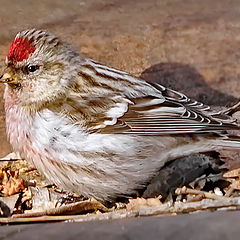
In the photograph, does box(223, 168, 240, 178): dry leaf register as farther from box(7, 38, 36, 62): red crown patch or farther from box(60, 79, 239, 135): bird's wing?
box(7, 38, 36, 62): red crown patch

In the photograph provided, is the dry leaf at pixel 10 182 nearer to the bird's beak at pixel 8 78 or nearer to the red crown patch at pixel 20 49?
the bird's beak at pixel 8 78

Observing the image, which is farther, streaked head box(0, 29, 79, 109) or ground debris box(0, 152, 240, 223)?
streaked head box(0, 29, 79, 109)

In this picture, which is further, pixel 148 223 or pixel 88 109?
pixel 88 109

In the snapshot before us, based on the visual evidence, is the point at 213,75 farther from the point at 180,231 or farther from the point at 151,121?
the point at 180,231

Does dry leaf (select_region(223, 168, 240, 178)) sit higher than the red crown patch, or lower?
lower

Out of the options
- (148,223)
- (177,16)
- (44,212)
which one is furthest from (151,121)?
(148,223)

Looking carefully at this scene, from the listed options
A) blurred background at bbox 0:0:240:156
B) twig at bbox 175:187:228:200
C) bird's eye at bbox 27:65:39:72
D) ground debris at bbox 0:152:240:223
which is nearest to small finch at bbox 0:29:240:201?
bird's eye at bbox 27:65:39:72

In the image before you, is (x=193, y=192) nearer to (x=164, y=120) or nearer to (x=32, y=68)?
(x=164, y=120)

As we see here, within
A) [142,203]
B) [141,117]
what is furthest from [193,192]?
[141,117]

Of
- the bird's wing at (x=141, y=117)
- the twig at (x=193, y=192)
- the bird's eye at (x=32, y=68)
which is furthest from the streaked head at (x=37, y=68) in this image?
the twig at (x=193, y=192)
